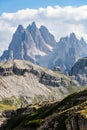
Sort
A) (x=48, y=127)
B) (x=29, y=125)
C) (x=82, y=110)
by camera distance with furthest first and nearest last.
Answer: (x=29, y=125) → (x=48, y=127) → (x=82, y=110)

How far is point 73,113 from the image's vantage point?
369 feet

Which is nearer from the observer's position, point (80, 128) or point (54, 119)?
point (80, 128)

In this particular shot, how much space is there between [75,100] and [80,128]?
4244cm

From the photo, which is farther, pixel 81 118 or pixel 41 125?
pixel 41 125

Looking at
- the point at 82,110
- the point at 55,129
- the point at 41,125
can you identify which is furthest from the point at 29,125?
the point at 82,110

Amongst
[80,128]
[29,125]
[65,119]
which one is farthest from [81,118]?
[29,125]

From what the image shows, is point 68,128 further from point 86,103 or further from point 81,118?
point 86,103

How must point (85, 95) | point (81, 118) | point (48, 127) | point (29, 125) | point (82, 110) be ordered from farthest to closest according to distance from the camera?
1. point (85, 95)
2. point (29, 125)
3. point (48, 127)
4. point (82, 110)
5. point (81, 118)

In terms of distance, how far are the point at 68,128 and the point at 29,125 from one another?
108ft

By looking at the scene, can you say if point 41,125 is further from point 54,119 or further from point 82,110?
point 82,110

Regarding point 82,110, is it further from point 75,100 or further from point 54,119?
point 75,100

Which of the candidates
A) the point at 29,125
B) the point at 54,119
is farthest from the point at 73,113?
the point at 29,125

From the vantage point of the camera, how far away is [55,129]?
118000 mm

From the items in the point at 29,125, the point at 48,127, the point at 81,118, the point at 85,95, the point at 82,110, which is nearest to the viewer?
the point at 81,118
